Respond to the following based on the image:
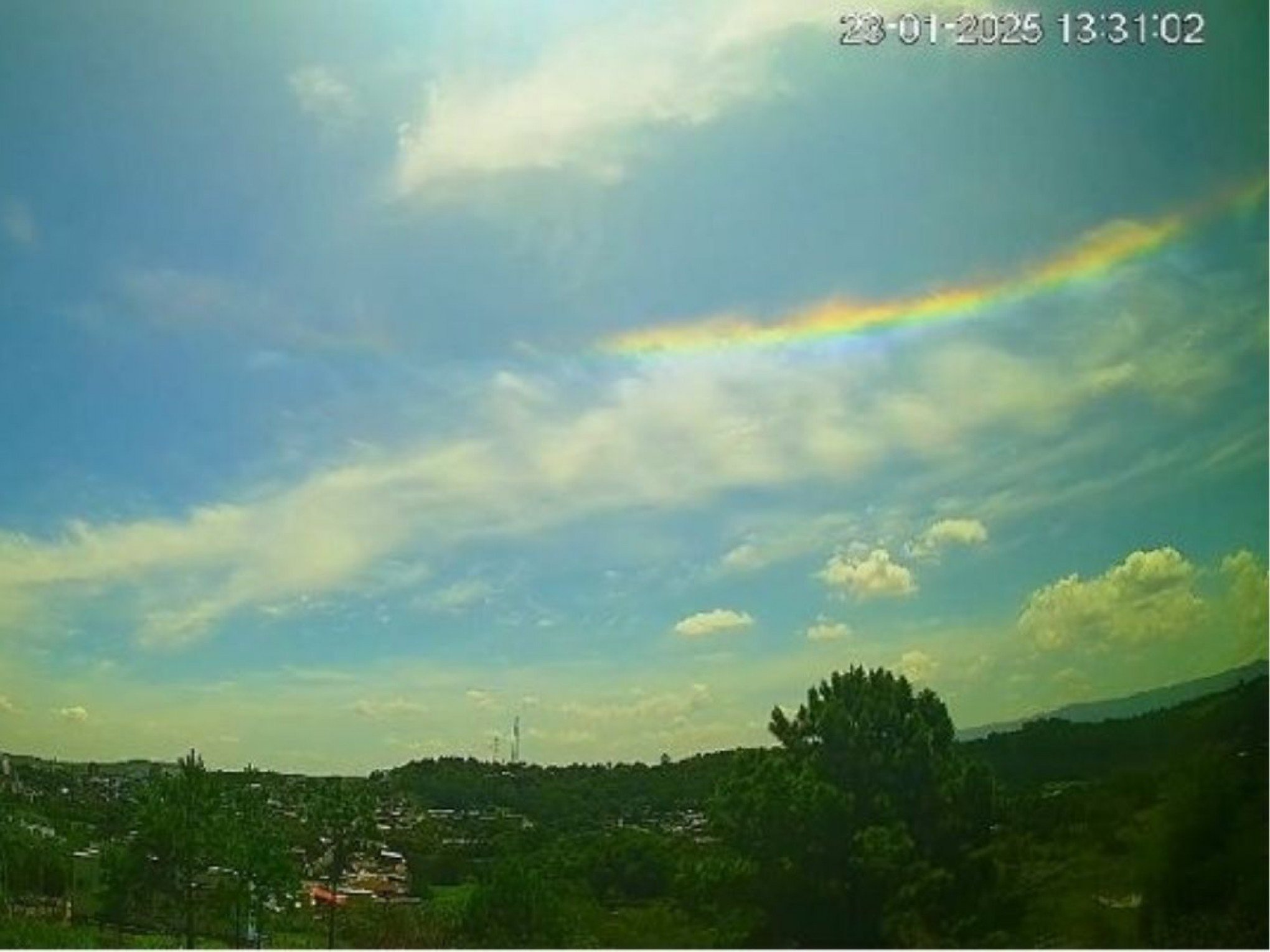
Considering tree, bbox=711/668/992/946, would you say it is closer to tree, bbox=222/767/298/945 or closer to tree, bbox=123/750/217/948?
tree, bbox=222/767/298/945

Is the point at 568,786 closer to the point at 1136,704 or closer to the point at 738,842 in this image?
the point at 738,842

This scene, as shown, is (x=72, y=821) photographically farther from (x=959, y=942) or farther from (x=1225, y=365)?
(x=1225, y=365)

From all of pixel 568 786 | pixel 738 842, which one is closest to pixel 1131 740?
pixel 738 842

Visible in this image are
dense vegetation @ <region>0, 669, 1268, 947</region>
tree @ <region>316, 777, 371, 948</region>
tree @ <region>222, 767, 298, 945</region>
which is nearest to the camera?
dense vegetation @ <region>0, 669, 1268, 947</region>

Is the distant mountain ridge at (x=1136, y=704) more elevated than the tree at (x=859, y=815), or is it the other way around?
the distant mountain ridge at (x=1136, y=704)

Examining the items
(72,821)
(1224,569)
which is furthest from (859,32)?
(72,821)

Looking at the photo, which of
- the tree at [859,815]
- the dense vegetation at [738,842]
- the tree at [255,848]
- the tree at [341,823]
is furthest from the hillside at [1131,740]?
the tree at [255,848]

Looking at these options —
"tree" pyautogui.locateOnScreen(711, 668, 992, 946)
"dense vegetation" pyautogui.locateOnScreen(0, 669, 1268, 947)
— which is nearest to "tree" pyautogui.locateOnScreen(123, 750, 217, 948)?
"dense vegetation" pyautogui.locateOnScreen(0, 669, 1268, 947)

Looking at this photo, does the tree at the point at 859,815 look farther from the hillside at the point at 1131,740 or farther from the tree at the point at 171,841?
the tree at the point at 171,841
